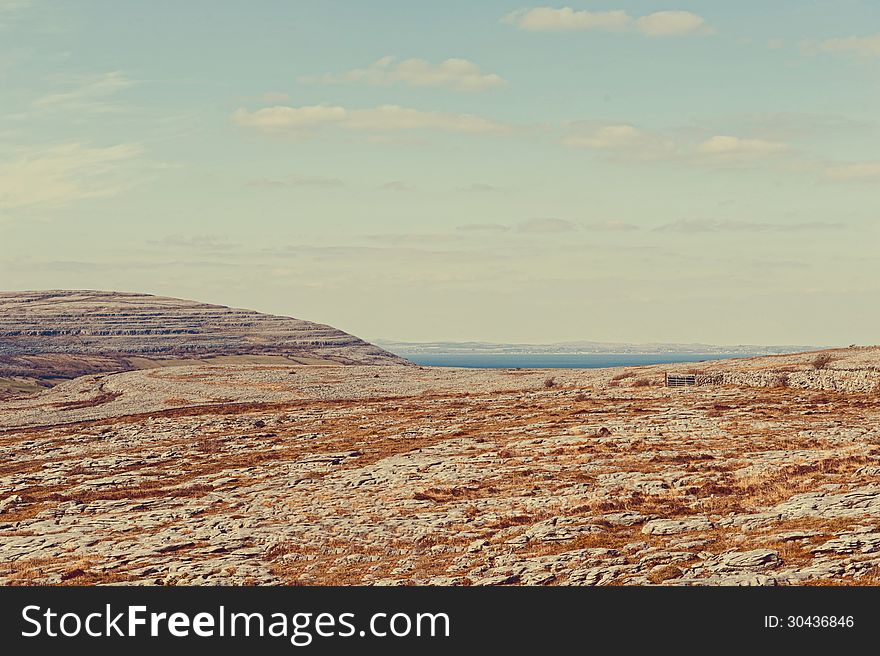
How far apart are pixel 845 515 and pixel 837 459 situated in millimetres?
10526

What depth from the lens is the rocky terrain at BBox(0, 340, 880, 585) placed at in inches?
927

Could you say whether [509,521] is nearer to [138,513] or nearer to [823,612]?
[823,612]

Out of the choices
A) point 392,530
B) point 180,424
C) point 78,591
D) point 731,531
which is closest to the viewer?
point 78,591

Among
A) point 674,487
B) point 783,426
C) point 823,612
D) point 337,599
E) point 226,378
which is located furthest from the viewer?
point 226,378

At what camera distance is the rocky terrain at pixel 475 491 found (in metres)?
23.5

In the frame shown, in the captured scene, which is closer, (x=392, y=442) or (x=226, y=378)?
(x=392, y=442)

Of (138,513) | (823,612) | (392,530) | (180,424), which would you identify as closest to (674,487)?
(392,530)

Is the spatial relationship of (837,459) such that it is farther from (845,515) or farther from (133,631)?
(133,631)

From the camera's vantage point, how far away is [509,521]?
95.6 feet

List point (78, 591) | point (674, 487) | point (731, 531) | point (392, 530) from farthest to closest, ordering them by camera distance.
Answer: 1. point (674, 487)
2. point (392, 530)
3. point (731, 531)
4. point (78, 591)

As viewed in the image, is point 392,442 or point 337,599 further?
point 392,442

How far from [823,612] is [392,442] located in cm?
3407

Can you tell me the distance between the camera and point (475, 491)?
34.7 meters

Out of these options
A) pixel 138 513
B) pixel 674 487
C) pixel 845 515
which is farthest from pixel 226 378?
pixel 845 515
